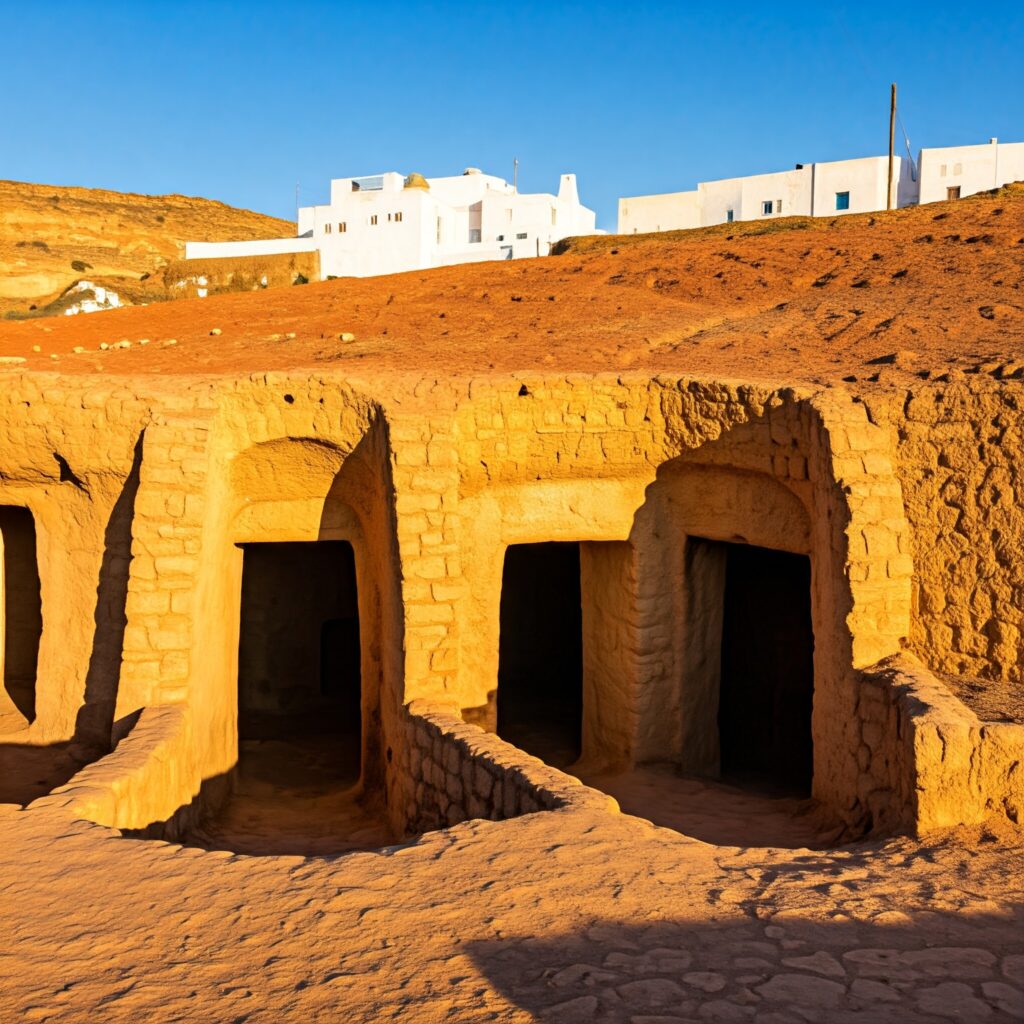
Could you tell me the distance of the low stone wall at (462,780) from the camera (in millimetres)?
4836

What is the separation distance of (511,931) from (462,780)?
88.1 inches

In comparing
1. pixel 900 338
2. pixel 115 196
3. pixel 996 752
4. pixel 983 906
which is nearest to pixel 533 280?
pixel 900 338

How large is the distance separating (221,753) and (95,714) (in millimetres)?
934

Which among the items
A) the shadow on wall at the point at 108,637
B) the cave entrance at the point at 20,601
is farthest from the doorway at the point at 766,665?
the cave entrance at the point at 20,601

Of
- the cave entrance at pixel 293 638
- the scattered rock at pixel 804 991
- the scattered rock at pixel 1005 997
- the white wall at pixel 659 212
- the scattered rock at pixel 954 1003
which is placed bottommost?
the cave entrance at pixel 293 638

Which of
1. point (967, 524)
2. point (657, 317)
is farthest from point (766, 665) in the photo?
point (657, 317)

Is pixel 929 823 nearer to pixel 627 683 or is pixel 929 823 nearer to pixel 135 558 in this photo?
pixel 627 683

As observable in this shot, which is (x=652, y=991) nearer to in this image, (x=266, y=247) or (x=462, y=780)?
(x=462, y=780)

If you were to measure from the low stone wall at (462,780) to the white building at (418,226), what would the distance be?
26.8 m

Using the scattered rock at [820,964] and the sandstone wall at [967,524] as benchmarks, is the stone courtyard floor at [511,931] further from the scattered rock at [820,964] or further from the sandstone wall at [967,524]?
the sandstone wall at [967,524]

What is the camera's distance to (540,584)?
12.2 metres

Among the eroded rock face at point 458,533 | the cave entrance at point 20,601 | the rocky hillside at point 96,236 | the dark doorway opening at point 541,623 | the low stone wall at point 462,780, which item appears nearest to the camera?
the low stone wall at point 462,780

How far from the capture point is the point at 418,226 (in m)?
32.5

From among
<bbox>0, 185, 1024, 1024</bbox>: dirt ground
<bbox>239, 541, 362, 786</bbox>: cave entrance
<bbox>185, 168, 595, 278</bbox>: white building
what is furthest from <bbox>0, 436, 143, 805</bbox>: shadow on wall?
<bbox>185, 168, 595, 278</bbox>: white building
